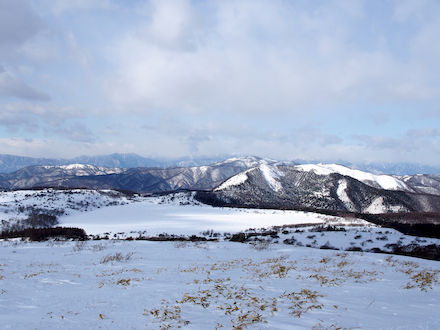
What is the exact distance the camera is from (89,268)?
42.3 ft

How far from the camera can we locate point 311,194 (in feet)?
427

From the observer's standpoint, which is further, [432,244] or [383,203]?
[383,203]

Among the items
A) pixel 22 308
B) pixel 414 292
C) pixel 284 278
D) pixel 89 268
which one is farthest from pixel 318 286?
pixel 89 268

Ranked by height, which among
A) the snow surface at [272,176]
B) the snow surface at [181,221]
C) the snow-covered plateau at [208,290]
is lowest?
the snow surface at [181,221]

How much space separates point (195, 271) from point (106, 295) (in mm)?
5015

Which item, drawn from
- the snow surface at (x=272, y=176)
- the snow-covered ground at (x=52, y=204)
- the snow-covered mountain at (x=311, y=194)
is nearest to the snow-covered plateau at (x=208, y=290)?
the snow-covered ground at (x=52, y=204)

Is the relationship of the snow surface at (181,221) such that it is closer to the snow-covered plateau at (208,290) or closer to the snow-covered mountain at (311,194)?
the snow-covered plateau at (208,290)

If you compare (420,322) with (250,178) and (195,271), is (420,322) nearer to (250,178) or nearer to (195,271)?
(195,271)

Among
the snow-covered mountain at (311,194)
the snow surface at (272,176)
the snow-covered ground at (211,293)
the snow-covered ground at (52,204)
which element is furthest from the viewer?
the snow surface at (272,176)

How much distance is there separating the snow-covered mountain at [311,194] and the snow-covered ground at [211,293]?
84.3m

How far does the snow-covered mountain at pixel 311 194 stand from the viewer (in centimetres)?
11412

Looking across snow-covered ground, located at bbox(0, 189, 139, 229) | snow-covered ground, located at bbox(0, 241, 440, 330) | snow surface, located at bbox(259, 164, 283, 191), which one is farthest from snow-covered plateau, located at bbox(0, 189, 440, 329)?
snow surface, located at bbox(259, 164, 283, 191)

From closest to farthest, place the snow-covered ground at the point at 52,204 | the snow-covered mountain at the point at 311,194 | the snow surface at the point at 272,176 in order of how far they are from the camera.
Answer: the snow-covered ground at the point at 52,204, the snow-covered mountain at the point at 311,194, the snow surface at the point at 272,176

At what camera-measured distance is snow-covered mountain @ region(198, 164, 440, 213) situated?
114125 millimetres
